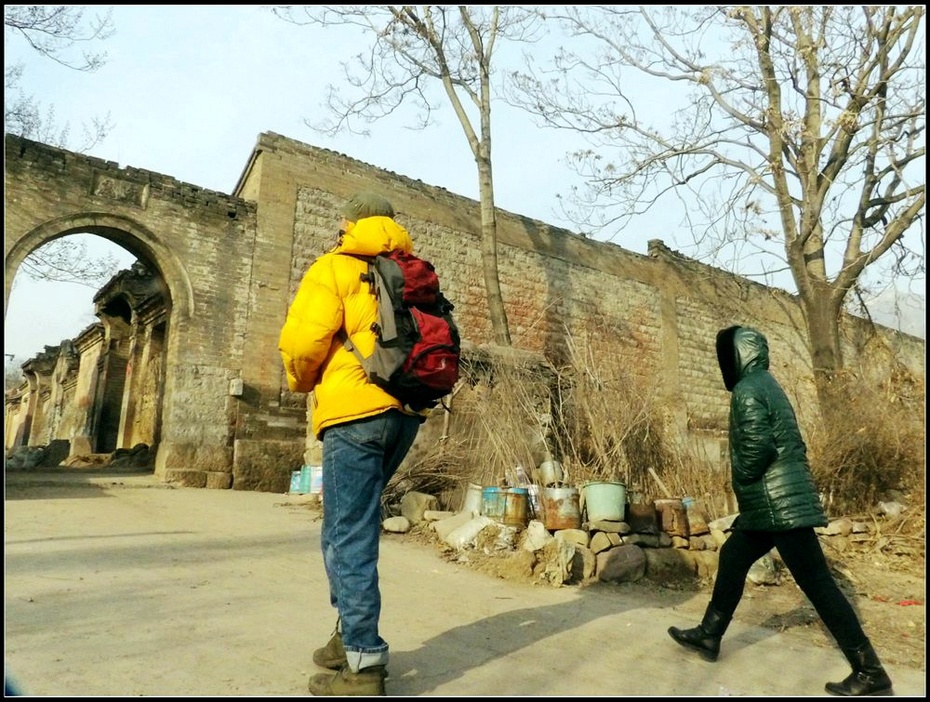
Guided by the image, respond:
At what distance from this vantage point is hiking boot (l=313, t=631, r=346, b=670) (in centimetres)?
255

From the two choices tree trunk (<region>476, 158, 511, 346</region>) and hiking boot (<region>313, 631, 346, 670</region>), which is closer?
hiking boot (<region>313, 631, 346, 670</region>)

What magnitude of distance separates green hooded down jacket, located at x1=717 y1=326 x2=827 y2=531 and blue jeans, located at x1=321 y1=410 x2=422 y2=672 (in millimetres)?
1711

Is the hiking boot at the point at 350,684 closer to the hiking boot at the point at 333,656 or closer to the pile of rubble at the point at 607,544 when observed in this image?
the hiking boot at the point at 333,656

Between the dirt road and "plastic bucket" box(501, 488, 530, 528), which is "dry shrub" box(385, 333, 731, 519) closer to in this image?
"plastic bucket" box(501, 488, 530, 528)

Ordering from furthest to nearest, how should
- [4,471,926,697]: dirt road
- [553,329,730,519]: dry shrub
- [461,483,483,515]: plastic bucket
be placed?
[553,329,730,519]: dry shrub
[461,483,483,515]: plastic bucket
[4,471,926,697]: dirt road

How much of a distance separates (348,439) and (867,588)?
477 centimetres

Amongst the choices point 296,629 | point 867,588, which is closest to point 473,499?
point 296,629

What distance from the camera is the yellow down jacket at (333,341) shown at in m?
2.53

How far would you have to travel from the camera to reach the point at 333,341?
2.63 m

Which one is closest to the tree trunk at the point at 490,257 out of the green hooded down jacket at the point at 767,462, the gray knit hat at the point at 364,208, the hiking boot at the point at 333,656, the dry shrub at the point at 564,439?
the dry shrub at the point at 564,439

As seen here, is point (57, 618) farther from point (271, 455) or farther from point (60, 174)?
point (60, 174)

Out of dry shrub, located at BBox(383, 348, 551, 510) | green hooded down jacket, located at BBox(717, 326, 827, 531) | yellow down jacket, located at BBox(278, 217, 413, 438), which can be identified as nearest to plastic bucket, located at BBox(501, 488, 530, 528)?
dry shrub, located at BBox(383, 348, 551, 510)

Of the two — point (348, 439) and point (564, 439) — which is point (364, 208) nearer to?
point (348, 439)

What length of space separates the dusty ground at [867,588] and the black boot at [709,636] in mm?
1009
